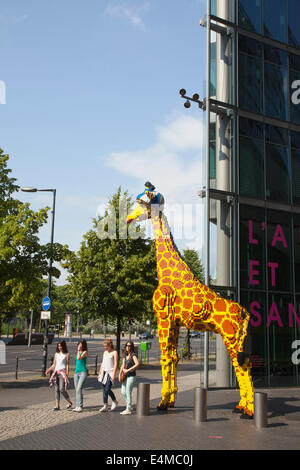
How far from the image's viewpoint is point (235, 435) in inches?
359

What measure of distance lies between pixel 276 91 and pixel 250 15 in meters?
3.48

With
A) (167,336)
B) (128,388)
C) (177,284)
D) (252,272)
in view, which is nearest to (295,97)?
(252,272)

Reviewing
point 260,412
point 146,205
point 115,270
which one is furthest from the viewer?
point 115,270

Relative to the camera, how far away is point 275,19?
21.6 meters

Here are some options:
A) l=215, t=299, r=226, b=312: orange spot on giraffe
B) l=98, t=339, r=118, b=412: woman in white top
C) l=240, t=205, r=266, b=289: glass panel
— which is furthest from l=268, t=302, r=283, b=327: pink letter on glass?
l=98, t=339, r=118, b=412: woman in white top

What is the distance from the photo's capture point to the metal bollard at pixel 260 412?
9922mm

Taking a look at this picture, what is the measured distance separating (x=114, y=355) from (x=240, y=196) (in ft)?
32.5

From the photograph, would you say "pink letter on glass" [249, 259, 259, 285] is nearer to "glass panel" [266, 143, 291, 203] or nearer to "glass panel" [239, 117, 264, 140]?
"glass panel" [266, 143, 291, 203]

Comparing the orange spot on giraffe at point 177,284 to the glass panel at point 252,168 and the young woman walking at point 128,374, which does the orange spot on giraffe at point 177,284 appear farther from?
the glass panel at point 252,168

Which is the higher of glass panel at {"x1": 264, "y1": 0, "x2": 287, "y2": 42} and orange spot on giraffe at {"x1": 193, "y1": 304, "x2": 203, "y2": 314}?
glass panel at {"x1": 264, "y1": 0, "x2": 287, "y2": 42}

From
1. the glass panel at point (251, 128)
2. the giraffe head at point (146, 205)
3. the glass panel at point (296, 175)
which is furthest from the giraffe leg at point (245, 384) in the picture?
the glass panel at point (251, 128)

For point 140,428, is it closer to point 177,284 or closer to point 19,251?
point 177,284

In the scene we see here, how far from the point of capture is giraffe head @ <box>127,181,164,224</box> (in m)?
12.3

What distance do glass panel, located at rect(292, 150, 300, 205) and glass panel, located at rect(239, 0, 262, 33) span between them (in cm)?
574
